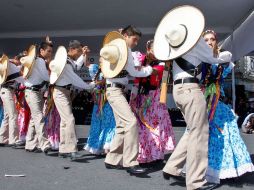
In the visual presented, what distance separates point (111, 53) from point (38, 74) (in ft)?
5.62

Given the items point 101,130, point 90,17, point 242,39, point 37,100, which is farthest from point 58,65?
point 242,39

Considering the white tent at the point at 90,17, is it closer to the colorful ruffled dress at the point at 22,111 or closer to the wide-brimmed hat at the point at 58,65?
the colorful ruffled dress at the point at 22,111

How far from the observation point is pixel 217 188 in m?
3.15

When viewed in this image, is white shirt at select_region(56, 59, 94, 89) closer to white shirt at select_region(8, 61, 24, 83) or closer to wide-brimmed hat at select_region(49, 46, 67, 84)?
wide-brimmed hat at select_region(49, 46, 67, 84)

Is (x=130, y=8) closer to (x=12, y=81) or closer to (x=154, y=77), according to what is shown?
(x=12, y=81)

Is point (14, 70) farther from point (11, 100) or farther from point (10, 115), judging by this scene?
point (10, 115)

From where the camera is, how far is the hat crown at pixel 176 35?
3.00 meters

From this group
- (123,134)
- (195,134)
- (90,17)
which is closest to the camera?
(195,134)

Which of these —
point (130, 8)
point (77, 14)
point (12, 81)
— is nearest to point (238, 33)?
point (130, 8)

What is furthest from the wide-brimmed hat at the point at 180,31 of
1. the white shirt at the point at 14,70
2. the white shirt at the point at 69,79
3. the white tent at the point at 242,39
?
the white tent at the point at 242,39

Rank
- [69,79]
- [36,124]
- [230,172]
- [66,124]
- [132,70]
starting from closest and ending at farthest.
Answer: [230,172] → [132,70] → [66,124] → [69,79] → [36,124]

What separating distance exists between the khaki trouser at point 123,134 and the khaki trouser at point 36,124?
1383 mm

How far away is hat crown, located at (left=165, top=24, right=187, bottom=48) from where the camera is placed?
3.00 m

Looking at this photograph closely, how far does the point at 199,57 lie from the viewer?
9.93 feet
